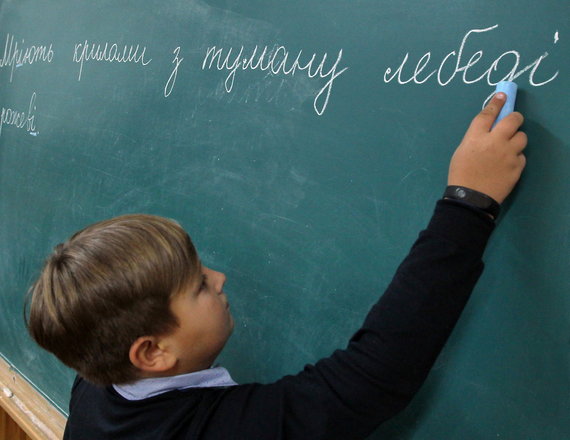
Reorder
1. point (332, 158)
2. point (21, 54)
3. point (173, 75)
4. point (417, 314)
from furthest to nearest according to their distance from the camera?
point (21, 54) < point (173, 75) < point (332, 158) < point (417, 314)

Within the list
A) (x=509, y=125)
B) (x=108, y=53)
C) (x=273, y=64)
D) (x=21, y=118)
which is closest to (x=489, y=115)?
(x=509, y=125)

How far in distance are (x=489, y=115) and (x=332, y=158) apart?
239 mm

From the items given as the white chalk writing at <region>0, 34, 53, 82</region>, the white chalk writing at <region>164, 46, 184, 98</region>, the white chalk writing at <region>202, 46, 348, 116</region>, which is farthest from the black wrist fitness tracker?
the white chalk writing at <region>0, 34, 53, 82</region>

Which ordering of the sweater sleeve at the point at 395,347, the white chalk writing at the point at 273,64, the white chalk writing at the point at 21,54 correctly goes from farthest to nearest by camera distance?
the white chalk writing at the point at 21,54
the white chalk writing at the point at 273,64
the sweater sleeve at the point at 395,347

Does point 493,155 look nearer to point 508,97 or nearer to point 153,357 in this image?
point 508,97

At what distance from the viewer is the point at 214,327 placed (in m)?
0.67

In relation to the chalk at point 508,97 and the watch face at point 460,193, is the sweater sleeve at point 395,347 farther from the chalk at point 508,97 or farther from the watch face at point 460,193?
the chalk at point 508,97

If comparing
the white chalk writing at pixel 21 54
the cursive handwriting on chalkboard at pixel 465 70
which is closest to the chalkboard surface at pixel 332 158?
the cursive handwriting on chalkboard at pixel 465 70

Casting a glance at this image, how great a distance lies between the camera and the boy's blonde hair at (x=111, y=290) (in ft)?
2.05

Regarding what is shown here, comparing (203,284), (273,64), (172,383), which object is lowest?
(172,383)

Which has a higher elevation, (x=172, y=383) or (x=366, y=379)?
(x=366, y=379)

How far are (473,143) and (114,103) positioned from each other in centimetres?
82

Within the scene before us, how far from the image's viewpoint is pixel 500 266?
599mm

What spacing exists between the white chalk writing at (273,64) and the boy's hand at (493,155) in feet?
0.78
